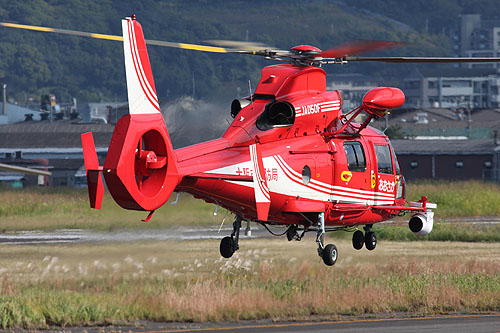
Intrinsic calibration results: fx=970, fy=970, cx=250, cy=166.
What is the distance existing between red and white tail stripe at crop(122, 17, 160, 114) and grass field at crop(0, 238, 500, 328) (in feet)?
38.3

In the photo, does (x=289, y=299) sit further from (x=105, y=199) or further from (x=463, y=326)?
(x=105, y=199)

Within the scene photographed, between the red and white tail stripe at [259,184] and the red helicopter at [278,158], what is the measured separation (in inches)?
1.0

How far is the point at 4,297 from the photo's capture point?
3391cm

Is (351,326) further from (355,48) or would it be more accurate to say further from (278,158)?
(355,48)

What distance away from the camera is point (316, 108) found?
25.2 meters

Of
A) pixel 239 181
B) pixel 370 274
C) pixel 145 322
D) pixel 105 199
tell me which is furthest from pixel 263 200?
pixel 370 274

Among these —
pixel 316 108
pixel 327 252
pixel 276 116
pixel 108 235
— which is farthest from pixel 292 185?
pixel 108 235

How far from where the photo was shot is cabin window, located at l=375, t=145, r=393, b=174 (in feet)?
91.6

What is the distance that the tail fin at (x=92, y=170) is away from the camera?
63.1ft

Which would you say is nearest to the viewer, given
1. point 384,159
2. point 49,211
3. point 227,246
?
point 227,246

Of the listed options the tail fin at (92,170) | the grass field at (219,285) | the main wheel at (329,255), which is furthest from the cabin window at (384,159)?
the tail fin at (92,170)

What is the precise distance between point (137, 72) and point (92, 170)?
7.05 feet

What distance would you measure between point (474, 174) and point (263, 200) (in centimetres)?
8435

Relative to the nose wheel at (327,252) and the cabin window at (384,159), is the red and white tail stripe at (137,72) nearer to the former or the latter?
the nose wheel at (327,252)
